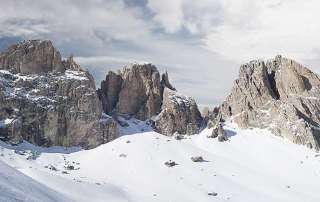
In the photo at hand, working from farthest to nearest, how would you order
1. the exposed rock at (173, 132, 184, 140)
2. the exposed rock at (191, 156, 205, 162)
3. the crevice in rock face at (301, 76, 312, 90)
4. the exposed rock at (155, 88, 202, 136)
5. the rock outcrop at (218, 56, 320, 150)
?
the exposed rock at (155, 88, 202, 136)
the crevice in rock face at (301, 76, 312, 90)
the exposed rock at (173, 132, 184, 140)
the rock outcrop at (218, 56, 320, 150)
the exposed rock at (191, 156, 205, 162)

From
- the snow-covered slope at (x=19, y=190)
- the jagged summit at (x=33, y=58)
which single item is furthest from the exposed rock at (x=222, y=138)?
the snow-covered slope at (x=19, y=190)

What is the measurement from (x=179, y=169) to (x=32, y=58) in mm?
69246

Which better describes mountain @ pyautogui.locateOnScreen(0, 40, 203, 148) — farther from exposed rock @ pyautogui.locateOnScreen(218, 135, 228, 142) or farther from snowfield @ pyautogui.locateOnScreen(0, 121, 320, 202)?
exposed rock @ pyautogui.locateOnScreen(218, 135, 228, 142)

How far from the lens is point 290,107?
577 feet

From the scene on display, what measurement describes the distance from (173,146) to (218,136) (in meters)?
18.4

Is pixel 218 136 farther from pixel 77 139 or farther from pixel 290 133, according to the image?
pixel 77 139

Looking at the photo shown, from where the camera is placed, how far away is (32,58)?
183875 millimetres

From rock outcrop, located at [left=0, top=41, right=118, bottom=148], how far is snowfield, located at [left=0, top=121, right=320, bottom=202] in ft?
21.2

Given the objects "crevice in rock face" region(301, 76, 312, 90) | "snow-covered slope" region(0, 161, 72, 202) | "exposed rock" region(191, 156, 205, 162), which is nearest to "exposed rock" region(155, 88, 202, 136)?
"exposed rock" region(191, 156, 205, 162)

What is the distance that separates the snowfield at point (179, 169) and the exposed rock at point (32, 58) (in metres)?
31.9

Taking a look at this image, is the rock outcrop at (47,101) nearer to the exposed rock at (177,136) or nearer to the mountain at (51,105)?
the mountain at (51,105)

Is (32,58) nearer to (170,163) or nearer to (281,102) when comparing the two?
(170,163)

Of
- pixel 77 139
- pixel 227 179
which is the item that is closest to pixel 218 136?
pixel 227 179

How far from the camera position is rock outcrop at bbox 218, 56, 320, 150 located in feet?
563
